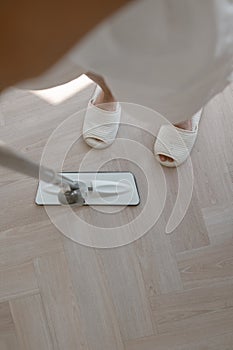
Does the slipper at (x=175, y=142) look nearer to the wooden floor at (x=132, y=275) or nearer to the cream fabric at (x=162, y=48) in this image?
the wooden floor at (x=132, y=275)

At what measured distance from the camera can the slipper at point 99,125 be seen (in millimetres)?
998

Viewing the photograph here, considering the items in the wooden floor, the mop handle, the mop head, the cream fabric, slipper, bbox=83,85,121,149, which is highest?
the cream fabric

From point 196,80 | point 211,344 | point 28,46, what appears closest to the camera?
point 28,46

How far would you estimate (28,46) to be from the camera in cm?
43

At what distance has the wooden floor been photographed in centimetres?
94

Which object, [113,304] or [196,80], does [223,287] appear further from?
[196,80]

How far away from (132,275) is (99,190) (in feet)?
0.60

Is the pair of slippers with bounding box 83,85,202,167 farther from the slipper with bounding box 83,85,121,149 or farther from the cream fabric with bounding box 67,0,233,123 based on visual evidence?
the cream fabric with bounding box 67,0,233,123

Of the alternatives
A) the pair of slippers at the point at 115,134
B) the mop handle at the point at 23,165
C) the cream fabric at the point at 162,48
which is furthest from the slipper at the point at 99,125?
the cream fabric at the point at 162,48

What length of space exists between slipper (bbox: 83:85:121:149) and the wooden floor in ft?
0.17

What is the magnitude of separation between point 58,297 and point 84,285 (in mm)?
56

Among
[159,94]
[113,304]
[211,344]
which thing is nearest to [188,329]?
[211,344]

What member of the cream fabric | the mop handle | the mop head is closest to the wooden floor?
the mop head

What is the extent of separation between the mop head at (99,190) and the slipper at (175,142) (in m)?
0.08
